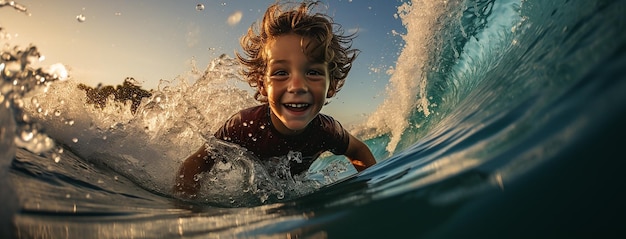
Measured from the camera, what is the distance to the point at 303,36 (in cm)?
307

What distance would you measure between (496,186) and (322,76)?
2013mm

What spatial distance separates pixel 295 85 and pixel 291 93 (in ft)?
0.18

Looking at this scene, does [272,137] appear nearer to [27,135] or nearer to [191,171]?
[191,171]

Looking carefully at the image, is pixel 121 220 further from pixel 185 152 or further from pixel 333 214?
pixel 185 152

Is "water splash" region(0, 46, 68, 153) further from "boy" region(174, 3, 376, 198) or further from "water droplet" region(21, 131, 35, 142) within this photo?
"boy" region(174, 3, 376, 198)

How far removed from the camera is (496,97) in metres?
1.82

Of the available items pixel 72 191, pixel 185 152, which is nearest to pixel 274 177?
pixel 185 152

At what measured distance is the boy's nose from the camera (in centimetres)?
279

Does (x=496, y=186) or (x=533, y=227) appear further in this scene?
(x=496, y=186)

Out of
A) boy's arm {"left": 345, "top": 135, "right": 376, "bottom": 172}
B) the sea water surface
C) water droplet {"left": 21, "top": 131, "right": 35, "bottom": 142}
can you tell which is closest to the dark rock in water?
the sea water surface

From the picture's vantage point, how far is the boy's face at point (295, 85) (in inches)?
111

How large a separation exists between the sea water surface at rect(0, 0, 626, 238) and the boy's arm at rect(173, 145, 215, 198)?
7 cm

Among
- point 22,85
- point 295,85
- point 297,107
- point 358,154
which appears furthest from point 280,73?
point 22,85

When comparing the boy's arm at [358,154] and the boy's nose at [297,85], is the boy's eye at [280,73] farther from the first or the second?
the boy's arm at [358,154]
